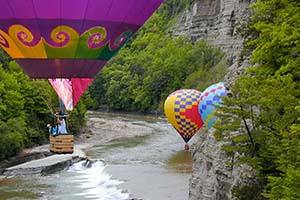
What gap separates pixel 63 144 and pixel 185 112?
41.4 ft

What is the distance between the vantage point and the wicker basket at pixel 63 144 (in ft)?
44.9

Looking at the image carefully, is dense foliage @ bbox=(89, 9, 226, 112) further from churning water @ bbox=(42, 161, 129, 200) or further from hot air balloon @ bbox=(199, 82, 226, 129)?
hot air balloon @ bbox=(199, 82, 226, 129)

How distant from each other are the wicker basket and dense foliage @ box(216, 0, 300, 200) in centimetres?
318

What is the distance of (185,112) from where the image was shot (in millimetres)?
26000

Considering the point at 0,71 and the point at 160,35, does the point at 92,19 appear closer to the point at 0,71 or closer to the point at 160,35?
the point at 0,71

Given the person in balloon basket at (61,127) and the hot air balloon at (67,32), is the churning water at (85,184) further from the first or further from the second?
the hot air balloon at (67,32)

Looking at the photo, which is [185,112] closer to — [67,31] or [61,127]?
[61,127]

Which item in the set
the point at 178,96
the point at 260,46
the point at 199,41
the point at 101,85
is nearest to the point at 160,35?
the point at 101,85

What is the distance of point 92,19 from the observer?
10.9 m

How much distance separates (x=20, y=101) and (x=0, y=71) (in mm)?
2522

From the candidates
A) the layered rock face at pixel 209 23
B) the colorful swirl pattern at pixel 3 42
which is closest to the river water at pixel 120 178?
the colorful swirl pattern at pixel 3 42

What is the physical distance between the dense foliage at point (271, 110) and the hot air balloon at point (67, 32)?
3247 mm

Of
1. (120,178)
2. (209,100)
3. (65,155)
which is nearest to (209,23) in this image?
(65,155)

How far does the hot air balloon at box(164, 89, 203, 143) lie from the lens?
25.7 metres
